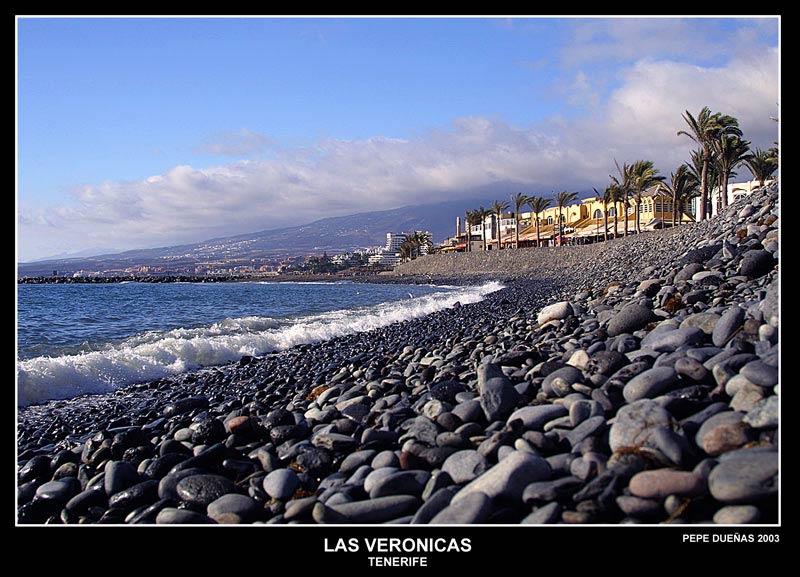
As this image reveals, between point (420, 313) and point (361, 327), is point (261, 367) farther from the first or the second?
point (420, 313)

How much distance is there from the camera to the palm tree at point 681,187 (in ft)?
158

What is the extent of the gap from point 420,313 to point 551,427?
60.4 feet

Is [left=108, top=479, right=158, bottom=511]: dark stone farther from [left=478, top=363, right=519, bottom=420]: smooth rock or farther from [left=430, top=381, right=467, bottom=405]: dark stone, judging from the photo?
[left=478, top=363, right=519, bottom=420]: smooth rock

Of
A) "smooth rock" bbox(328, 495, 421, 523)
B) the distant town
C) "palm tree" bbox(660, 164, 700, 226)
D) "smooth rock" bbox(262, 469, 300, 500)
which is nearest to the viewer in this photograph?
"smooth rock" bbox(328, 495, 421, 523)

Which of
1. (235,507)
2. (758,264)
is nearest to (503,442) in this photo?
(235,507)

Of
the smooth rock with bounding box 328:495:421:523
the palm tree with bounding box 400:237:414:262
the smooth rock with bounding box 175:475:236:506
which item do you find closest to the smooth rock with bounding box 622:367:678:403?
the smooth rock with bounding box 328:495:421:523

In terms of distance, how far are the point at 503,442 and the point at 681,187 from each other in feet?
178

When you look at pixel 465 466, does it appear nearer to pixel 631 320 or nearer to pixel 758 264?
pixel 631 320

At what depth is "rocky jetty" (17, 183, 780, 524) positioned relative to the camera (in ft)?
10.0

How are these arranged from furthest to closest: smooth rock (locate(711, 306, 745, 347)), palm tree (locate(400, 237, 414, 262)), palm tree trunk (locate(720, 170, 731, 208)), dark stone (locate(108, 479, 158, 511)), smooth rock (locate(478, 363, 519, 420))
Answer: palm tree (locate(400, 237, 414, 262)), palm tree trunk (locate(720, 170, 731, 208)), smooth rock (locate(711, 306, 745, 347)), smooth rock (locate(478, 363, 519, 420)), dark stone (locate(108, 479, 158, 511))

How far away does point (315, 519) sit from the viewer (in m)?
3.40

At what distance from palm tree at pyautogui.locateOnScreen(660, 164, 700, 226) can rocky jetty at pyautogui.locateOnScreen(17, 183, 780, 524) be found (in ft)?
148

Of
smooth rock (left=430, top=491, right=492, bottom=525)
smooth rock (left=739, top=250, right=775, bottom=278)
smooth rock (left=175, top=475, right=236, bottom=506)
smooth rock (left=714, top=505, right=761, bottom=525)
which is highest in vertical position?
smooth rock (left=739, top=250, right=775, bottom=278)
